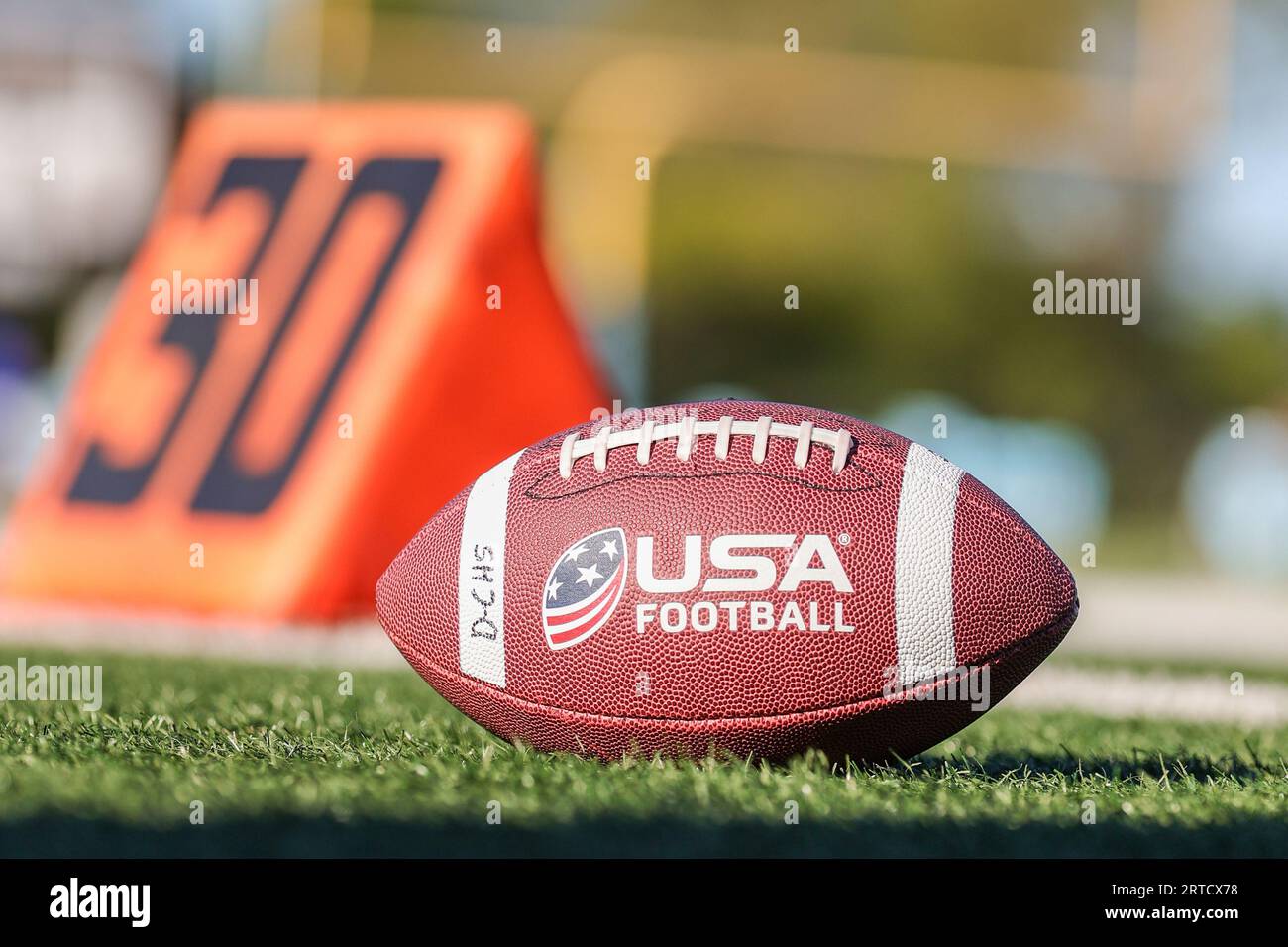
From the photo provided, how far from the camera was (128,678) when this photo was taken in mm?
4414

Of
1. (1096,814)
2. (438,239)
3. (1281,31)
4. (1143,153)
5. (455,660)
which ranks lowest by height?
(1096,814)

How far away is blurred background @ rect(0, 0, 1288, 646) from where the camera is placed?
1538cm

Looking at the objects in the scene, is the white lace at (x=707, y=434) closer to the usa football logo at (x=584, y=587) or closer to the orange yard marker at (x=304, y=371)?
the usa football logo at (x=584, y=587)

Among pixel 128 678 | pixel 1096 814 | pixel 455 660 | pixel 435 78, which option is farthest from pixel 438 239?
pixel 435 78

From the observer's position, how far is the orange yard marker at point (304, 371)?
6.41 meters

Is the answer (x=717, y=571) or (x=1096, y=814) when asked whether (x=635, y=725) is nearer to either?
(x=717, y=571)

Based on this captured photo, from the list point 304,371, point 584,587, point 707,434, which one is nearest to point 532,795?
point 584,587

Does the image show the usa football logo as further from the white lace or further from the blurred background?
the blurred background

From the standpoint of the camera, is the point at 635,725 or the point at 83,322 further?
the point at 83,322

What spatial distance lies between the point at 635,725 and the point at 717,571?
0.30 m

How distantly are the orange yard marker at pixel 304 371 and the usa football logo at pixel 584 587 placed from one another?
3618 millimetres

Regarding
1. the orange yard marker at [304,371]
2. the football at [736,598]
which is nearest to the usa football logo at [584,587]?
the football at [736,598]

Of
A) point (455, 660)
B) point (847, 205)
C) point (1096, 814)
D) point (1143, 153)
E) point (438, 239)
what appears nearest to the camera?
point (1096, 814)
